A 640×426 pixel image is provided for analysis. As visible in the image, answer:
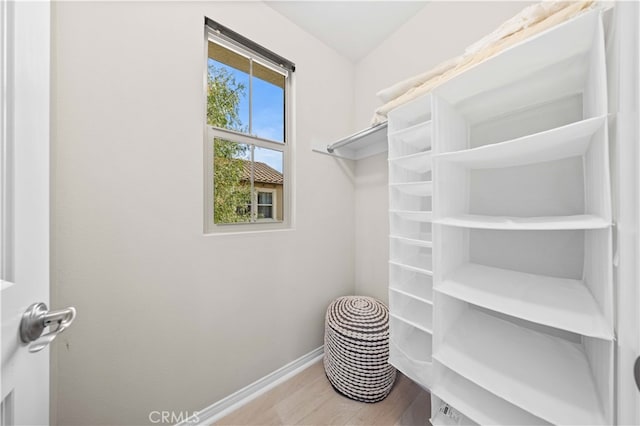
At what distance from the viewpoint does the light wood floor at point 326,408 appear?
1.09m

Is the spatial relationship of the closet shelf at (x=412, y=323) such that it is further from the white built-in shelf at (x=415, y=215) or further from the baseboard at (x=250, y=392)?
the baseboard at (x=250, y=392)

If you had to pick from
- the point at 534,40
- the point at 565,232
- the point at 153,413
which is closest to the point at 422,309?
the point at 565,232

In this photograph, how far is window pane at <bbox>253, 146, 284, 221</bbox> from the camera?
140 cm

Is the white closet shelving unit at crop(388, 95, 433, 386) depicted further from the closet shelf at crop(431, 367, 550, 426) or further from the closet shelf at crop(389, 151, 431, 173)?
the closet shelf at crop(431, 367, 550, 426)

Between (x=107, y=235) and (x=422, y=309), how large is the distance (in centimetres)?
145

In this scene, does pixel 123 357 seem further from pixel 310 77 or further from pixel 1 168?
pixel 310 77

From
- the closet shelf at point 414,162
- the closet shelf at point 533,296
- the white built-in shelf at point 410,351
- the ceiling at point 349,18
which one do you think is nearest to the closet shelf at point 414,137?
the closet shelf at point 414,162

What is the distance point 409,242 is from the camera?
3.11 ft

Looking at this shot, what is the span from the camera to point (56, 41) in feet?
2.61

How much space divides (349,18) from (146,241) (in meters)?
1.82

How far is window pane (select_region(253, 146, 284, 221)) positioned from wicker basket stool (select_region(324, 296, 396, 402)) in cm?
82

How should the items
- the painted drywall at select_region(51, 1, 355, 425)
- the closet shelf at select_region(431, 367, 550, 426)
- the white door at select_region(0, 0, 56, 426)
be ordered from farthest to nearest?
the painted drywall at select_region(51, 1, 355, 425)
the closet shelf at select_region(431, 367, 550, 426)
the white door at select_region(0, 0, 56, 426)

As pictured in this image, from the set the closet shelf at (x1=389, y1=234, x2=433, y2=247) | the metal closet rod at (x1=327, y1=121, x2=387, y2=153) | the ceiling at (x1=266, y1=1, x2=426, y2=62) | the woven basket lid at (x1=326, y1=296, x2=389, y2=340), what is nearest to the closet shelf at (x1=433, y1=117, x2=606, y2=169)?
the closet shelf at (x1=389, y1=234, x2=433, y2=247)

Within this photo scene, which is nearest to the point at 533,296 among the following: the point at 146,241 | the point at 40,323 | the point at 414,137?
the point at 414,137
